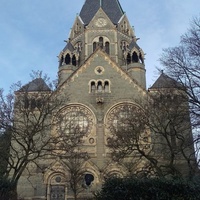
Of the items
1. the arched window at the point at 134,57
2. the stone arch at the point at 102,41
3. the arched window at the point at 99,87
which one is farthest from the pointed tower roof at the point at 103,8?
the arched window at the point at 99,87

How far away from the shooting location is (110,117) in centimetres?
3497

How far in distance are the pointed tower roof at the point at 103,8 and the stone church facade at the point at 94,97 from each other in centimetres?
564

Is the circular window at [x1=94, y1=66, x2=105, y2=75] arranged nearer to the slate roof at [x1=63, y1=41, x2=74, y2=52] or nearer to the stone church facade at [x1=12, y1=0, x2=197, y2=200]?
the stone church facade at [x1=12, y1=0, x2=197, y2=200]

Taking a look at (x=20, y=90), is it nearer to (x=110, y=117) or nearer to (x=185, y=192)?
(x=110, y=117)

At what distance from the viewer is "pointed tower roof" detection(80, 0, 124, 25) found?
53.3 meters

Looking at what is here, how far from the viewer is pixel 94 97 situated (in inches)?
1417

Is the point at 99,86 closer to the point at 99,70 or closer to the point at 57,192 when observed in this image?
the point at 99,70

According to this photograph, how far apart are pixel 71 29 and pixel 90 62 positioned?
1775cm

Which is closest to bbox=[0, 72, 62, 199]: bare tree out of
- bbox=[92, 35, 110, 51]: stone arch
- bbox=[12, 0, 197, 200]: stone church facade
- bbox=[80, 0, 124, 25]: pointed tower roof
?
bbox=[12, 0, 197, 200]: stone church facade

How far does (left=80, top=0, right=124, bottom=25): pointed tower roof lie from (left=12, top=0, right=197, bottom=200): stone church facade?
5636mm

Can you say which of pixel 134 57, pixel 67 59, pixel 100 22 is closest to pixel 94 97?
pixel 67 59

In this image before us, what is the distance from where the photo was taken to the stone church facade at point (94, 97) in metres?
32.0

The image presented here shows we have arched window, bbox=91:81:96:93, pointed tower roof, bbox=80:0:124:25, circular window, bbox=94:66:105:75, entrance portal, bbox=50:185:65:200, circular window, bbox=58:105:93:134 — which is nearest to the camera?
entrance portal, bbox=50:185:65:200

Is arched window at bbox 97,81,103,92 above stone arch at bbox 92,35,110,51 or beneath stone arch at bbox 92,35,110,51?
beneath
